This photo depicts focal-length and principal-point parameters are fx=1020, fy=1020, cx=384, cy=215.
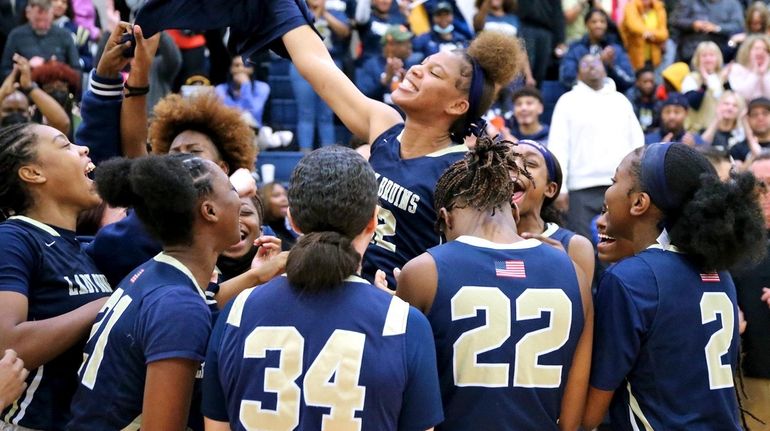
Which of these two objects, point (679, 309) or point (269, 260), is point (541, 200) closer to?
point (679, 309)

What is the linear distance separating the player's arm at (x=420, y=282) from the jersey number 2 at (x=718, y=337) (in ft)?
3.06

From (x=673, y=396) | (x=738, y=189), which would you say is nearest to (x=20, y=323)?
(x=673, y=396)

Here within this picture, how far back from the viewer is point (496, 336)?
3.09 meters

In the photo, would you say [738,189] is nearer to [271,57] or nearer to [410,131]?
[410,131]

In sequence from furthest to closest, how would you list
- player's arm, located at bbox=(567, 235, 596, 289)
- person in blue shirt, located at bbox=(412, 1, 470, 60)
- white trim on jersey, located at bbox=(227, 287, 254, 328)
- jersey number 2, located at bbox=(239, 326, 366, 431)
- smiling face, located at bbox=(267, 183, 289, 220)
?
person in blue shirt, located at bbox=(412, 1, 470, 60), smiling face, located at bbox=(267, 183, 289, 220), player's arm, located at bbox=(567, 235, 596, 289), white trim on jersey, located at bbox=(227, 287, 254, 328), jersey number 2, located at bbox=(239, 326, 366, 431)

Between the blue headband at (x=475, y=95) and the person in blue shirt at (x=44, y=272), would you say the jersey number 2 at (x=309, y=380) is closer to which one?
the person in blue shirt at (x=44, y=272)

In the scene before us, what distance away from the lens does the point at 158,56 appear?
10.3 m

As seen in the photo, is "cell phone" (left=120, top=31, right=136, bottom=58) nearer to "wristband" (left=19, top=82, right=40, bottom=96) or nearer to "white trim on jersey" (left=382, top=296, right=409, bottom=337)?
"white trim on jersey" (left=382, top=296, right=409, bottom=337)

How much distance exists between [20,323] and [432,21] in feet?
30.7

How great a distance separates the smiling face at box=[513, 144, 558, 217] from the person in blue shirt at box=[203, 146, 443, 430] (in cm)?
142

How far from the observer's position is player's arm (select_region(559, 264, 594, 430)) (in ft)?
10.7

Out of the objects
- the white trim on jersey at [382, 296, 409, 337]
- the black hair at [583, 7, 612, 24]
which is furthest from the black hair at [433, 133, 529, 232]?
the black hair at [583, 7, 612, 24]

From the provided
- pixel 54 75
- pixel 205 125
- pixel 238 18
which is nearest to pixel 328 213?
pixel 238 18

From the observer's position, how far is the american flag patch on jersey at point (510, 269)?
311 centimetres
